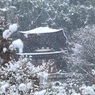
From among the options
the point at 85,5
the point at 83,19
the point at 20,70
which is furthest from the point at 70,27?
the point at 20,70

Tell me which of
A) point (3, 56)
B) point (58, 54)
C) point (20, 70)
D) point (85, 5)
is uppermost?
point (3, 56)

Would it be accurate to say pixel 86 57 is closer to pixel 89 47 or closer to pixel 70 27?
pixel 89 47

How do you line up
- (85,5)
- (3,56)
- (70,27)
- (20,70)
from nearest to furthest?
(3,56), (20,70), (70,27), (85,5)

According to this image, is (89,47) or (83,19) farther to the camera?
(83,19)

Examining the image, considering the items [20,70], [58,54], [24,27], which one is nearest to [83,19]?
[24,27]

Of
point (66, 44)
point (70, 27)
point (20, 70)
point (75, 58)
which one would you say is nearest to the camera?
point (20, 70)

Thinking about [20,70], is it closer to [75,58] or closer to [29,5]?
[75,58]

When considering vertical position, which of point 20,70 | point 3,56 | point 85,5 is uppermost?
point 3,56

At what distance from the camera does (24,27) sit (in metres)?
27.7

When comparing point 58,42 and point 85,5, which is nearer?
point 58,42

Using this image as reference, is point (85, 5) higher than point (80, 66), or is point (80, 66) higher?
point (85, 5)

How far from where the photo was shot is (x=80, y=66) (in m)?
16.5

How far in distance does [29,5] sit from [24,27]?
2.77 m

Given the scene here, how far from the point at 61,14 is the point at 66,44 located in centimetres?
687
